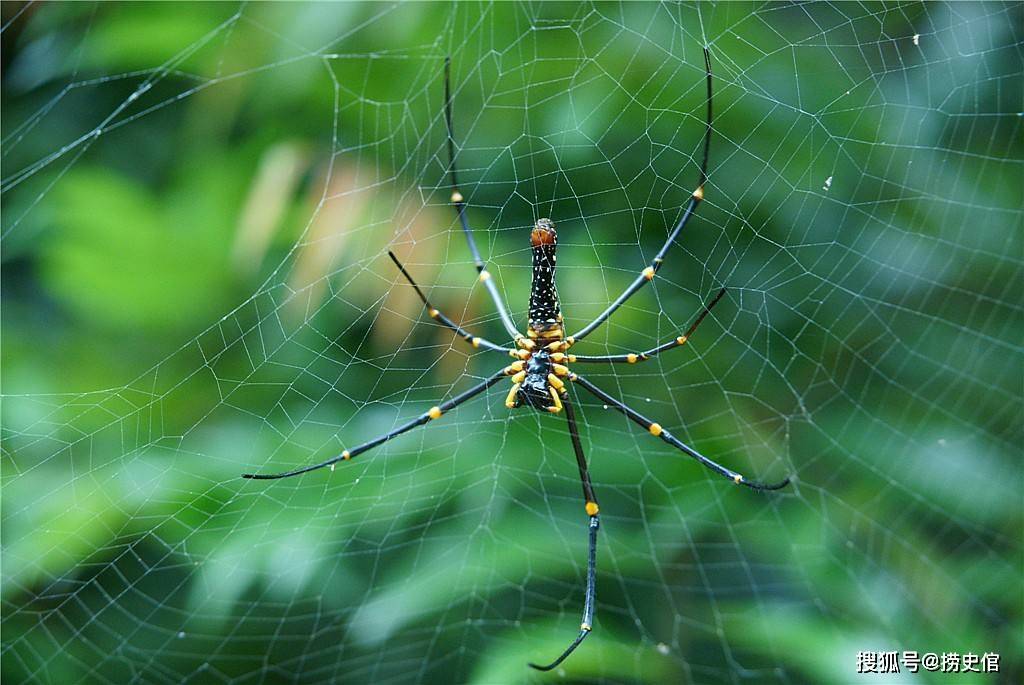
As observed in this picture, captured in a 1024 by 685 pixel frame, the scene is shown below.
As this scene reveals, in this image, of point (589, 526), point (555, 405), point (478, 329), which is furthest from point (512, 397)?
point (589, 526)

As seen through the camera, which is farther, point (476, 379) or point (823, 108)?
point (476, 379)

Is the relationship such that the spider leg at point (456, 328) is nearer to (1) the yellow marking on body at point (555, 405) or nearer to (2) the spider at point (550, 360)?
(2) the spider at point (550, 360)

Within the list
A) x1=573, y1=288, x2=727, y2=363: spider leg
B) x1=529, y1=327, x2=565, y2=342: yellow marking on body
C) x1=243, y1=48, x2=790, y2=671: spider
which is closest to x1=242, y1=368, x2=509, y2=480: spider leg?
x1=243, y1=48, x2=790, y2=671: spider

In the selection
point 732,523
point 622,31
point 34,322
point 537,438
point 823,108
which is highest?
point 622,31

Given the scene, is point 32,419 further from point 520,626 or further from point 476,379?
point 520,626

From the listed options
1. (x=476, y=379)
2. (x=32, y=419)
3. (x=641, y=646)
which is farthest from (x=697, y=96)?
(x=32, y=419)

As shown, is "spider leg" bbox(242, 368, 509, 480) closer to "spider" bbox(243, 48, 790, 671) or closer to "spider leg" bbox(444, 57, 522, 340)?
"spider" bbox(243, 48, 790, 671)
